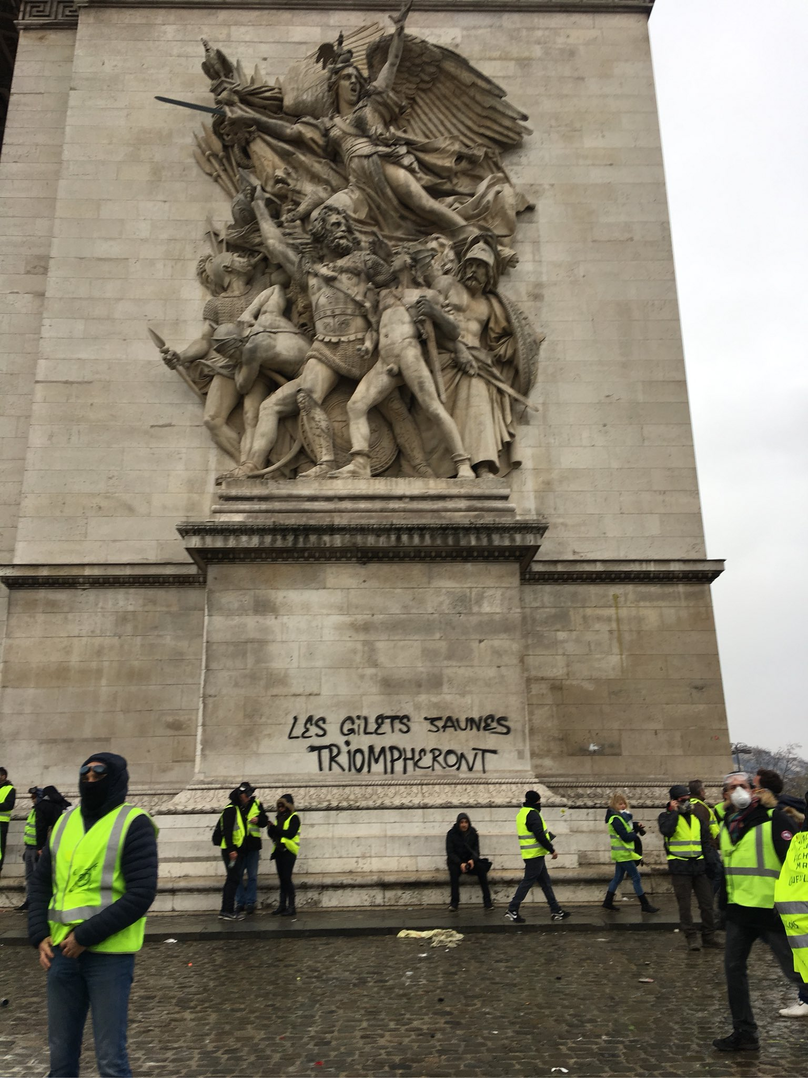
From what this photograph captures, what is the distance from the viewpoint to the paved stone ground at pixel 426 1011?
622cm

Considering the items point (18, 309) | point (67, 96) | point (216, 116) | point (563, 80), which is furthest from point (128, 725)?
point (563, 80)

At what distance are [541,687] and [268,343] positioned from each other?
8132 millimetres

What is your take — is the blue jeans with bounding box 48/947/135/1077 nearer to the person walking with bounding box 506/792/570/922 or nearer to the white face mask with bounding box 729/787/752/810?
the white face mask with bounding box 729/787/752/810

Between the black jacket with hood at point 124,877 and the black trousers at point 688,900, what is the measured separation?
7024 millimetres

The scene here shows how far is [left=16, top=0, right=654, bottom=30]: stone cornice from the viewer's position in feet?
65.7

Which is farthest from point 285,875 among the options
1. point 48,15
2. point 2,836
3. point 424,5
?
point 48,15

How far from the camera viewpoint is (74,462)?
55.6 feet

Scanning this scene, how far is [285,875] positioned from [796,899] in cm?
729

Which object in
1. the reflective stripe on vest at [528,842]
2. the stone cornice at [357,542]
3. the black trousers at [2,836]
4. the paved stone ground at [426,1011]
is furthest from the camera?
the stone cornice at [357,542]

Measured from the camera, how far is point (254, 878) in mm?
11641

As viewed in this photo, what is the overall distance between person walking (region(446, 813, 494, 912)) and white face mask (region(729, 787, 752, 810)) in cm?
529

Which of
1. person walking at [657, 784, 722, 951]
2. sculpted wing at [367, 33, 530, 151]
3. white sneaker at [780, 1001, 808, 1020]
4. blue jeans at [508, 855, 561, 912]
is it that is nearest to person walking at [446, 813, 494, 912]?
blue jeans at [508, 855, 561, 912]

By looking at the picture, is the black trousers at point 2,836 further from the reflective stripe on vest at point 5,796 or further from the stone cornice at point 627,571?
the stone cornice at point 627,571

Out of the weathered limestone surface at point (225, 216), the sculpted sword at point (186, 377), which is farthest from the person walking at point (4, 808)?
the sculpted sword at point (186, 377)
